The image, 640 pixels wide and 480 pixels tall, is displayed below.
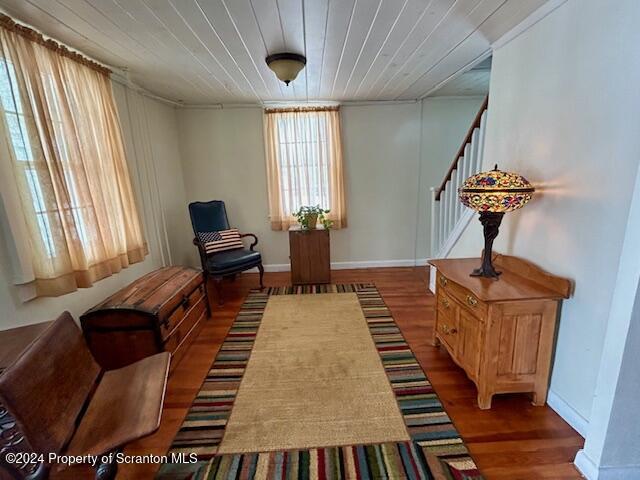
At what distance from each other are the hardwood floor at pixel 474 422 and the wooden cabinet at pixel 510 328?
114mm

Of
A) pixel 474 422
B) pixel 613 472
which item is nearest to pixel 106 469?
pixel 474 422

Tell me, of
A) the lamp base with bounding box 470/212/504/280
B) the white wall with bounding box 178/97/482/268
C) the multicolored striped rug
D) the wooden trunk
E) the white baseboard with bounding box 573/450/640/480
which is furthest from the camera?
the white wall with bounding box 178/97/482/268

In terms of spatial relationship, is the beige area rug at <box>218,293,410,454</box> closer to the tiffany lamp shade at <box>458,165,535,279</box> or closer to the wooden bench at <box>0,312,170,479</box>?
the wooden bench at <box>0,312,170,479</box>

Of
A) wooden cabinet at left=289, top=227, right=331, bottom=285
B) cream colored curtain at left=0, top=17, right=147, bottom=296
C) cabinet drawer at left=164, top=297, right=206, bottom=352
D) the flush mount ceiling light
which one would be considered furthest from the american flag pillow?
the flush mount ceiling light

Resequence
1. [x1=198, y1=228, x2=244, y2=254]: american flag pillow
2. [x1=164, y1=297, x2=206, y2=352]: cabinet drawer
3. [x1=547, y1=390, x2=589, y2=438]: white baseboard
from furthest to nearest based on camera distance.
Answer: [x1=198, y1=228, x2=244, y2=254]: american flag pillow → [x1=164, y1=297, x2=206, y2=352]: cabinet drawer → [x1=547, y1=390, x2=589, y2=438]: white baseboard

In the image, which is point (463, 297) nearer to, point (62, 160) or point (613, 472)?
point (613, 472)

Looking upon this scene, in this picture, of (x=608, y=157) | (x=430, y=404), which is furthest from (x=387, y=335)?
(x=608, y=157)

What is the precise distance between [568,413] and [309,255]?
278 cm

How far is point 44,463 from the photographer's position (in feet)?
3.57

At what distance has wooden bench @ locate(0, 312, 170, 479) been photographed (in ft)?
3.56

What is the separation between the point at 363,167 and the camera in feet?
14.2

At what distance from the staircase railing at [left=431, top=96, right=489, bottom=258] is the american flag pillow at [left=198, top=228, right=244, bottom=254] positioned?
250 centimetres

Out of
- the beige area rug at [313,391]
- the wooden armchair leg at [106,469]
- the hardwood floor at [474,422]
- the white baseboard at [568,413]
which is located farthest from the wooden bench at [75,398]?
the white baseboard at [568,413]

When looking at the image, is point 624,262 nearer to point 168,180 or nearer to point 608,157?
point 608,157
